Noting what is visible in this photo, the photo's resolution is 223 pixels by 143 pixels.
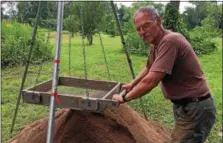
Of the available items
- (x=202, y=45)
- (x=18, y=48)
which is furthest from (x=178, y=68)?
(x=202, y=45)

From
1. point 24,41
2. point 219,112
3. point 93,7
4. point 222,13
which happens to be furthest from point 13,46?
point 222,13

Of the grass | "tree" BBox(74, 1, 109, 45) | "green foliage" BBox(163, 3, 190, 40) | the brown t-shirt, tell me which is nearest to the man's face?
the brown t-shirt

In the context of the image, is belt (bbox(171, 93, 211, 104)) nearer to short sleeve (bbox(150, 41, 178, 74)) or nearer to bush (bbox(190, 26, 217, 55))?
short sleeve (bbox(150, 41, 178, 74))

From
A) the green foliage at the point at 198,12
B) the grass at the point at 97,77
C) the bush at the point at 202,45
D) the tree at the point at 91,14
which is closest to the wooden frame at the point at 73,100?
the grass at the point at 97,77

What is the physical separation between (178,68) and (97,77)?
5.84 metres

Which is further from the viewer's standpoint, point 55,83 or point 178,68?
point 55,83

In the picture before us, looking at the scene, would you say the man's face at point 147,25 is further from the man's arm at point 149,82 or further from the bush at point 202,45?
the bush at point 202,45

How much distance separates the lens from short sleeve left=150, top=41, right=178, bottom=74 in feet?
9.57

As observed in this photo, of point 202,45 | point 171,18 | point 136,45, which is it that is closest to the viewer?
point 171,18

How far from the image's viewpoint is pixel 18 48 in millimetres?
10367

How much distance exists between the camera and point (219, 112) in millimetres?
6625

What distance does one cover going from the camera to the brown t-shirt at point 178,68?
2.93 metres

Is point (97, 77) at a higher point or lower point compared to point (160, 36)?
lower

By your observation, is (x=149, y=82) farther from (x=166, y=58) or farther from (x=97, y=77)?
(x=97, y=77)
